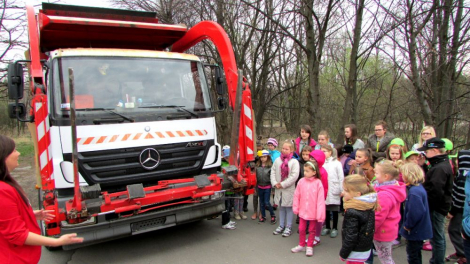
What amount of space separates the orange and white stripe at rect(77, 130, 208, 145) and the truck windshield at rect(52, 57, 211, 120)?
258 mm

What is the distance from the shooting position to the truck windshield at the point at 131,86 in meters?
3.98

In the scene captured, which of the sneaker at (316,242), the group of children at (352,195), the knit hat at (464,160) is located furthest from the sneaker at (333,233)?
the knit hat at (464,160)

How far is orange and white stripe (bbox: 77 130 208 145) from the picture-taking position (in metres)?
3.82

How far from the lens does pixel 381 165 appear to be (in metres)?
3.31

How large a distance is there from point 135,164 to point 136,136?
1.22ft

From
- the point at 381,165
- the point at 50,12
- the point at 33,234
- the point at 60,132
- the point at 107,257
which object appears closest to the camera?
the point at 33,234

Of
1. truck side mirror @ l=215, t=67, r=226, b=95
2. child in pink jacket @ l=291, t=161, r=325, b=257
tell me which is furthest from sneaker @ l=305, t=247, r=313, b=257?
truck side mirror @ l=215, t=67, r=226, b=95

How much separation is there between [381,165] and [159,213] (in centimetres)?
273

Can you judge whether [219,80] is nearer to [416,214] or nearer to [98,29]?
[98,29]

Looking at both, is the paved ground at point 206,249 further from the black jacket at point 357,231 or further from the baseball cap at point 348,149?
the baseball cap at point 348,149

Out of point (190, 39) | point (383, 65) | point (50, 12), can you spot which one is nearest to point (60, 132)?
point (50, 12)

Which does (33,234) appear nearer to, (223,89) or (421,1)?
(223,89)

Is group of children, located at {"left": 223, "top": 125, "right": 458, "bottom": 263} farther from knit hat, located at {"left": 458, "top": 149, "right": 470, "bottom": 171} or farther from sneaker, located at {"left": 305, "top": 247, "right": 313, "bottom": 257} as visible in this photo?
knit hat, located at {"left": 458, "top": 149, "right": 470, "bottom": 171}

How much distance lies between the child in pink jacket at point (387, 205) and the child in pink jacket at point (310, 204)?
954 mm
